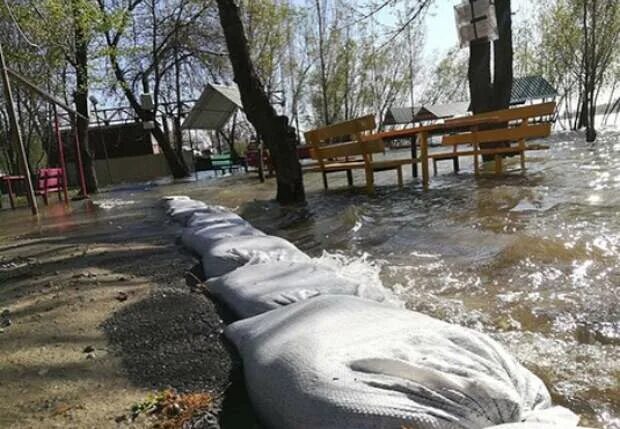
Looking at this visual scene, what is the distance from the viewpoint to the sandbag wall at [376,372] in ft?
3.43

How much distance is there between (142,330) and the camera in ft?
6.39

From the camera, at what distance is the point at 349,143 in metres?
6.57

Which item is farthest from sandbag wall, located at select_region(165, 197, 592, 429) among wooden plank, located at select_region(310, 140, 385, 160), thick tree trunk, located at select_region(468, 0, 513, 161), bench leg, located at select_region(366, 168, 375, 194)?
thick tree trunk, located at select_region(468, 0, 513, 161)

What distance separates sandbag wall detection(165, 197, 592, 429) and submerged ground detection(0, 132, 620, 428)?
0.23 metres

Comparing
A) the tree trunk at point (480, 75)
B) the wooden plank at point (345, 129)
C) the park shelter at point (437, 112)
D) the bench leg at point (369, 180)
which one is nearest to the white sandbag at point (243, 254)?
the wooden plank at point (345, 129)

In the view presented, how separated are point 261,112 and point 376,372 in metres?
5.28

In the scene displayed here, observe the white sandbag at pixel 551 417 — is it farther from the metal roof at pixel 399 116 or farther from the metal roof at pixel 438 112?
the metal roof at pixel 399 116

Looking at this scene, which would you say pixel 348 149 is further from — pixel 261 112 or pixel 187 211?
pixel 187 211

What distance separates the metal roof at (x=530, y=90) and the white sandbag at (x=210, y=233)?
1030 inches

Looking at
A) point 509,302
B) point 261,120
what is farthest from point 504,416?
point 261,120

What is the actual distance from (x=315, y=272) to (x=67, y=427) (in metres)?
1.13

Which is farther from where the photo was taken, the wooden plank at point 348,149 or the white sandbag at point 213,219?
the wooden plank at point 348,149

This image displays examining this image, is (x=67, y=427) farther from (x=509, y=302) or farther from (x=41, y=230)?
(x=41, y=230)

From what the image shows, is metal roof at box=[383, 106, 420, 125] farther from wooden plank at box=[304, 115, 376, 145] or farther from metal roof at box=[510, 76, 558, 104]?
wooden plank at box=[304, 115, 376, 145]
